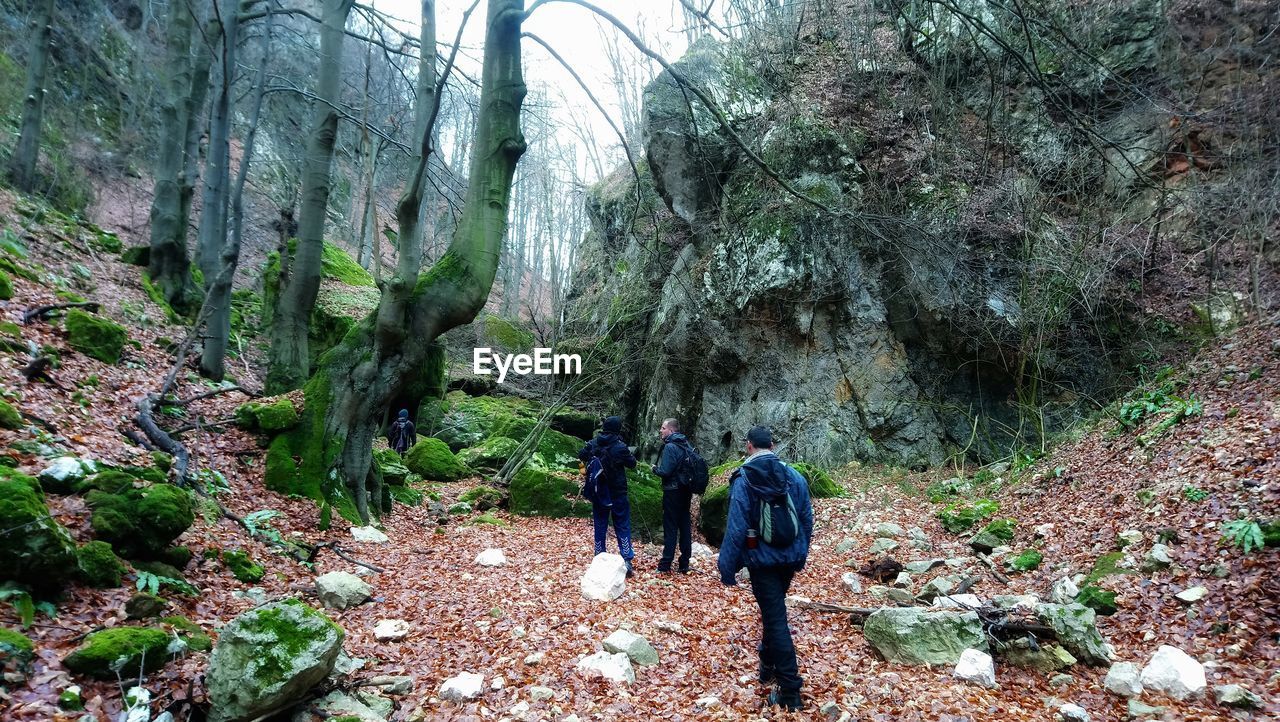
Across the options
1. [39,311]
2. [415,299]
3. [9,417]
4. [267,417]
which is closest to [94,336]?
[39,311]

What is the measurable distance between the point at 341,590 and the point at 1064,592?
6.25 meters

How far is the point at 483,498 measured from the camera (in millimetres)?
10242

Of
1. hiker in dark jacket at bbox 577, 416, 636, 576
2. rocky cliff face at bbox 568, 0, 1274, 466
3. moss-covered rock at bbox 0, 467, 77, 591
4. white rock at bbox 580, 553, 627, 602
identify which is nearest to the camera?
moss-covered rock at bbox 0, 467, 77, 591

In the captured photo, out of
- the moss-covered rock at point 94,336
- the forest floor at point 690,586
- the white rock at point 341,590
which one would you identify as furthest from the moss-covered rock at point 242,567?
the moss-covered rock at point 94,336

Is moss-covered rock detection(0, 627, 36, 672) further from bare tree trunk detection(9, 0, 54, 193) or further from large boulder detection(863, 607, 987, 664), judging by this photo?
bare tree trunk detection(9, 0, 54, 193)

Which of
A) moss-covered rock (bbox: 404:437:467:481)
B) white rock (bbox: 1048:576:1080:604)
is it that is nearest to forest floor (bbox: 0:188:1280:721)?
white rock (bbox: 1048:576:1080:604)

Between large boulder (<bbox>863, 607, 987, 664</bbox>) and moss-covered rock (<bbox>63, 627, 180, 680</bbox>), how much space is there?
15.1 ft

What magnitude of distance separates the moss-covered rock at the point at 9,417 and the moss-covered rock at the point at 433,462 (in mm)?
7620

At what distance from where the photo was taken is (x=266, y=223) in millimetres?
22219

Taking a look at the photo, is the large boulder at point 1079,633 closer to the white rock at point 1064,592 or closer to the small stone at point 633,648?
the white rock at point 1064,592

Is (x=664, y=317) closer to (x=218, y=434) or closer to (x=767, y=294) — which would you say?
(x=767, y=294)

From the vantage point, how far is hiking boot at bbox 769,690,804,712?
149 inches

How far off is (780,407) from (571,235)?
2098cm

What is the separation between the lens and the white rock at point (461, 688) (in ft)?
12.0
